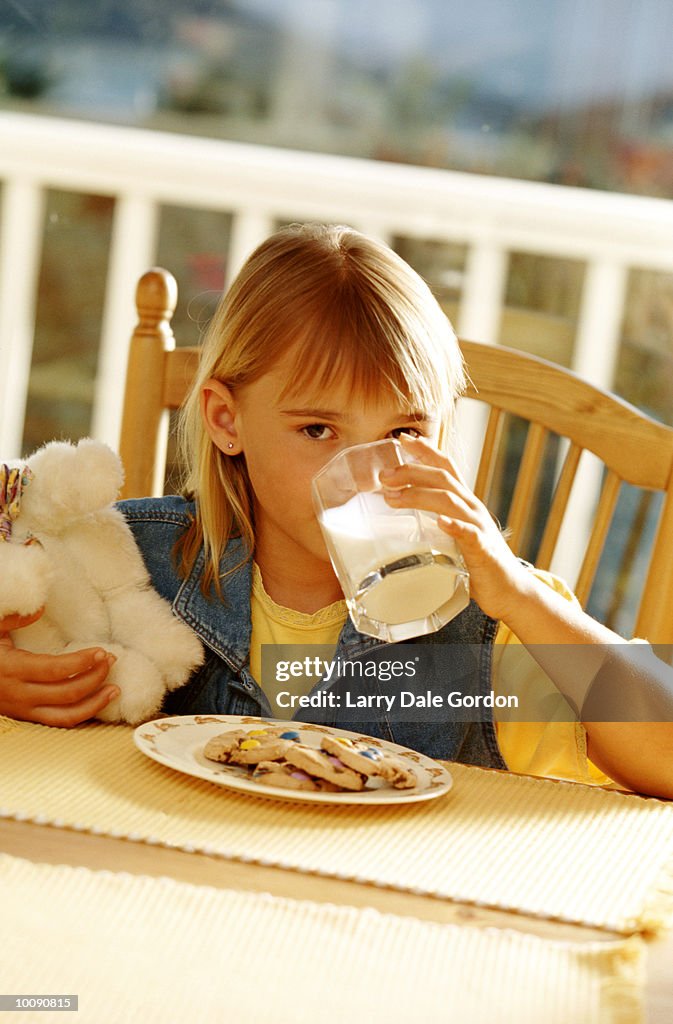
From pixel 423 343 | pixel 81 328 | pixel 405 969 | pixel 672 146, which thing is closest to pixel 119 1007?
pixel 405 969

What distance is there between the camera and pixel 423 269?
7.82 ft

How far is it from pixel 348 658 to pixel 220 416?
277mm

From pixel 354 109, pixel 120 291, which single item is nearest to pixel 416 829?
pixel 120 291

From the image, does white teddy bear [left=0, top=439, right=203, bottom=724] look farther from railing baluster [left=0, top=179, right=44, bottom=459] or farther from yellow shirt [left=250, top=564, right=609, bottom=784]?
railing baluster [left=0, top=179, right=44, bottom=459]

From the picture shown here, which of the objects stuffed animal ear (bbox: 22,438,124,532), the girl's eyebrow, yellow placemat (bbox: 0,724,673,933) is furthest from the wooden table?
the girl's eyebrow

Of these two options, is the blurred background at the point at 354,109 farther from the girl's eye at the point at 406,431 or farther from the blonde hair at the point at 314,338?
the girl's eye at the point at 406,431

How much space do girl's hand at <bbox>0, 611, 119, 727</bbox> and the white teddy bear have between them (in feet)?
0.08

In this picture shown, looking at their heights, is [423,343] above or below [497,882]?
above

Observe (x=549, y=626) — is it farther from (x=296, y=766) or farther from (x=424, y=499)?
(x=296, y=766)

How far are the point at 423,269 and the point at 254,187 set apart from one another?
392mm

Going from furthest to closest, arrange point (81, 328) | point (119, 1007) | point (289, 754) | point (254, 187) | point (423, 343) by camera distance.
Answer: point (81, 328), point (254, 187), point (423, 343), point (289, 754), point (119, 1007)

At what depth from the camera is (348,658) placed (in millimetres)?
1058

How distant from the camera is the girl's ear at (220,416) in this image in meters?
1.13

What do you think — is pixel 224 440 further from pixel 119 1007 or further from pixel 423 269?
pixel 423 269
